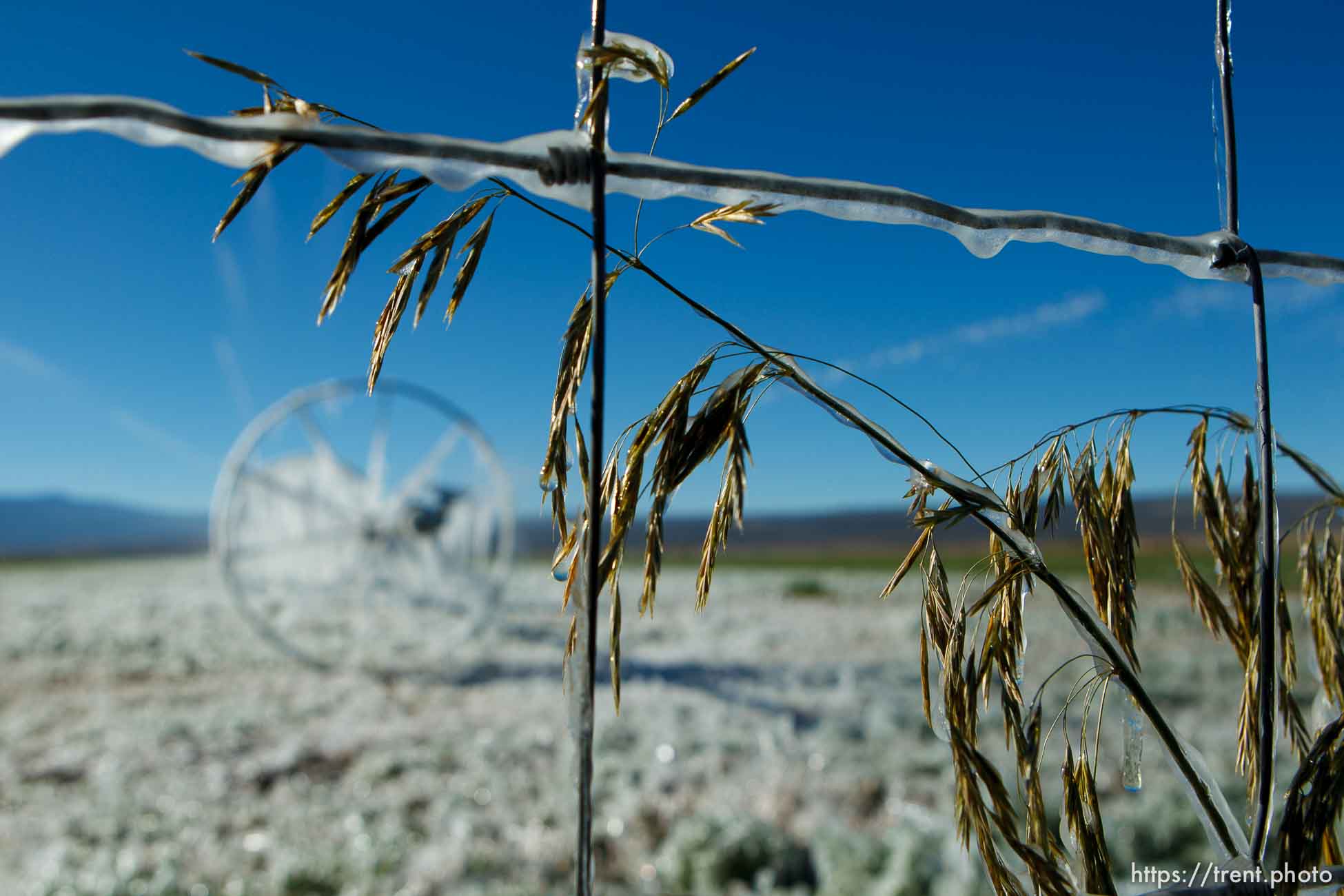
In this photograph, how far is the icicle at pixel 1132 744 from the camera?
2.55 ft

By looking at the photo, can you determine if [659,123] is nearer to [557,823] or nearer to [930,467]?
[930,467]

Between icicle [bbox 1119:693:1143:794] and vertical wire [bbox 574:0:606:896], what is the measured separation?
0.51 m

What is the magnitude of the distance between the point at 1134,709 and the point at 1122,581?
120 mm

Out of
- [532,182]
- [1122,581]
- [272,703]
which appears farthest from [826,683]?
[532,182]

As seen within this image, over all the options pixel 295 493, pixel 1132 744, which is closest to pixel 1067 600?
pixel 1132 744

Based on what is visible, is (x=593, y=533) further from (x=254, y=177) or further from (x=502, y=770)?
(x=502, y=770)

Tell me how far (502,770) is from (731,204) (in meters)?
3.83

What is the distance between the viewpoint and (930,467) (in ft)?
2.26

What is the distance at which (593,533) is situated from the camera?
0.54 m

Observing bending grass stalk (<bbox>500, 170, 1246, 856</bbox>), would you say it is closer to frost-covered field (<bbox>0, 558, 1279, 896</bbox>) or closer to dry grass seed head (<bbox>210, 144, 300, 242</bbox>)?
dry grass seed head (<bbox>210, 144, 300, 242</bbox>)

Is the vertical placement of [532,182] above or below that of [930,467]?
above

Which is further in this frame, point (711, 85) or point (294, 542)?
point (294, 542)

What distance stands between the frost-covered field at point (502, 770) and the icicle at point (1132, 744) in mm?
789

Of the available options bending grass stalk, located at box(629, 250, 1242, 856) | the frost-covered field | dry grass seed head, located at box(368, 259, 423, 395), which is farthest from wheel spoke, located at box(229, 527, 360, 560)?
bending grass stalk, located at box(629, 250, 1242, 856)
